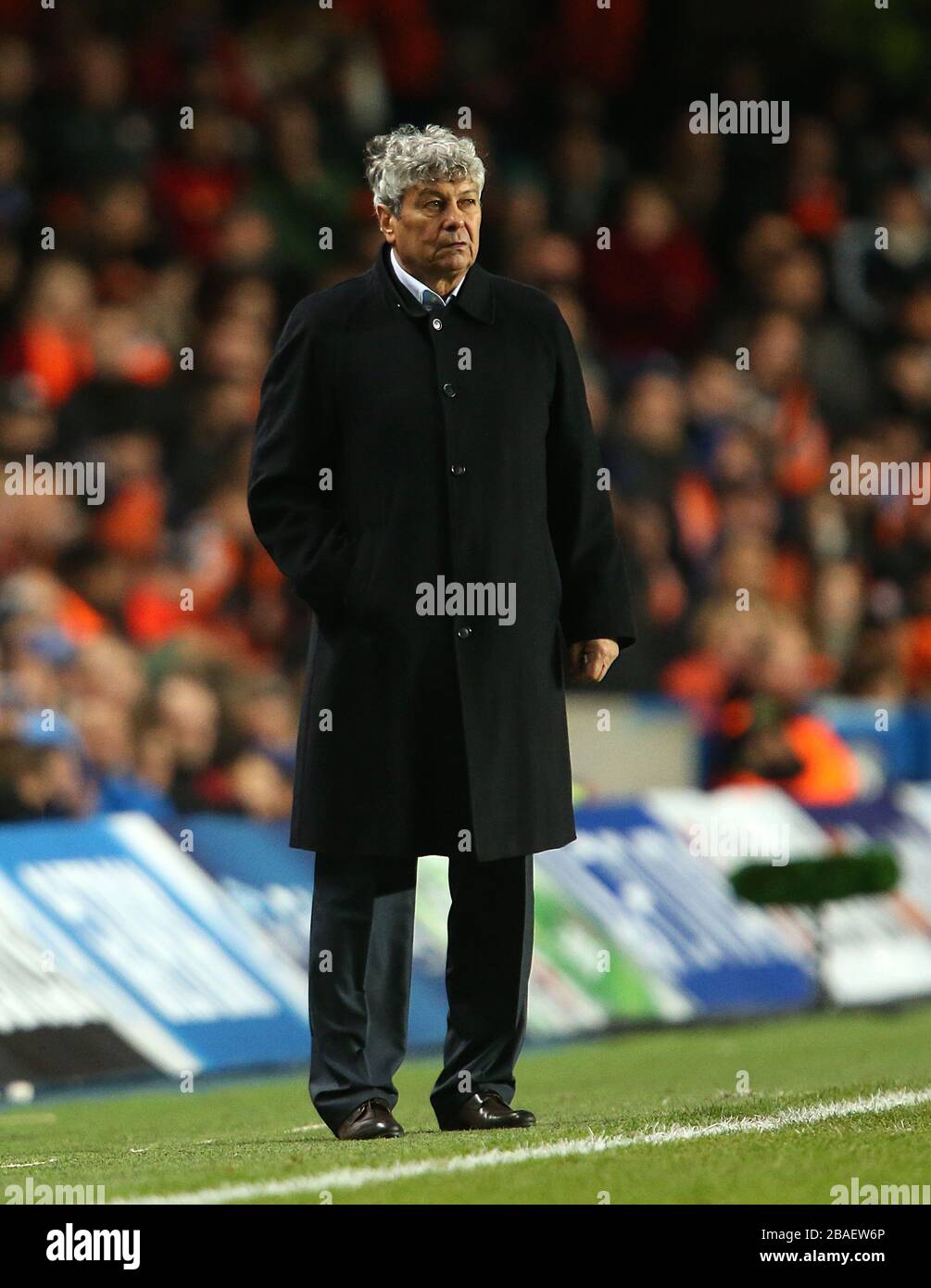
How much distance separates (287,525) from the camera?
5363 mm

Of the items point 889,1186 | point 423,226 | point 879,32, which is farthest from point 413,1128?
point 879,32

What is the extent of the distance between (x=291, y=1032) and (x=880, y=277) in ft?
23.6

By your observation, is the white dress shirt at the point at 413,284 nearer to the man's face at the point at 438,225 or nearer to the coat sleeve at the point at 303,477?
the man's face at the point at 438,225

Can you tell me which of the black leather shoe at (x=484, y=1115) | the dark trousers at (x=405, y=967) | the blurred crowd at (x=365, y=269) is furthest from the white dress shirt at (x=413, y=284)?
the blurred crowd at (x=365, y=269)

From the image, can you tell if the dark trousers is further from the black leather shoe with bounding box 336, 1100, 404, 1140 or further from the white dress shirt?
the white dress shirt

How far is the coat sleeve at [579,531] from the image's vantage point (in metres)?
5.54

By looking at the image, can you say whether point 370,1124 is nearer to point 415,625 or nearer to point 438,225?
point 415,625

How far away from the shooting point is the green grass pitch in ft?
14.9

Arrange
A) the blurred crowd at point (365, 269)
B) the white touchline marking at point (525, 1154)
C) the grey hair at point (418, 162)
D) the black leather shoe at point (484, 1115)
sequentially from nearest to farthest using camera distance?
the white touchline marking at point (525, 1154) → the grey hair at point (418, 162) → the black leather shoe at point (484, 1115) → the blurred crowd at point (365, 269)

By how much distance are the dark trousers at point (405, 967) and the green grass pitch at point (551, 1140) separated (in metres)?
0.17

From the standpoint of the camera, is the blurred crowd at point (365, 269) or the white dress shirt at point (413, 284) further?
the blurred crowd at point (365, 269)

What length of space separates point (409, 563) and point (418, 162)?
0.89 m

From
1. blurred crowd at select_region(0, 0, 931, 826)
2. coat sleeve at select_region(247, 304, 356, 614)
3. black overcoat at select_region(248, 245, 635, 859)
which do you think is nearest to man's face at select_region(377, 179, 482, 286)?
black overcoat at select_region(248, 245, 635, 859)

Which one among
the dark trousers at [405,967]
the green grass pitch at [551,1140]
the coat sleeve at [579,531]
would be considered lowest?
the green grass pitch at [551,1140]
